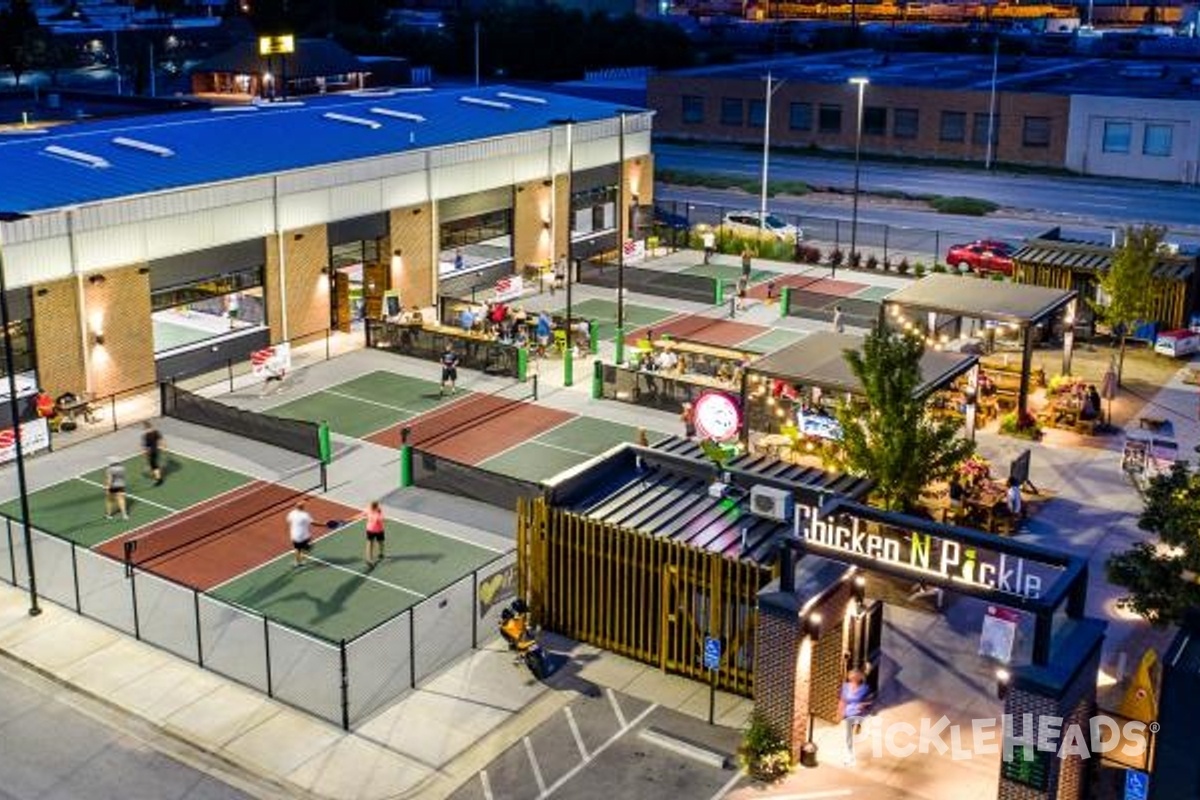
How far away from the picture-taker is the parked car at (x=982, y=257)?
199 feet

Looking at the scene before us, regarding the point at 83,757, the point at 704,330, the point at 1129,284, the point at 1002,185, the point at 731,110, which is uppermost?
A: the point at 731,110

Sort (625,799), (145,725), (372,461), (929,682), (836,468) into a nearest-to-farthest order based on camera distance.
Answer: (625,799)
(145,725)
(929,682)
(836,468)
(372,461)

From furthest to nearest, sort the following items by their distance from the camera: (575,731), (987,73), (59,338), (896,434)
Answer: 1. (987,73)
2. (59,338)
3. (896,434)
4. (575,731)

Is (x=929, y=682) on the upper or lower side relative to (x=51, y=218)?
lower

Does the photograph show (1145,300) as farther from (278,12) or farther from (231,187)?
(278,12)

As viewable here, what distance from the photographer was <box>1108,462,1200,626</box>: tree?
22906 millimetres

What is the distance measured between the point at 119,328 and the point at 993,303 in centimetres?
2670

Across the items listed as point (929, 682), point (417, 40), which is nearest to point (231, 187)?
point (929, 682)

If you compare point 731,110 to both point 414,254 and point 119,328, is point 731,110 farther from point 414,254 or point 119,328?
point 119,328

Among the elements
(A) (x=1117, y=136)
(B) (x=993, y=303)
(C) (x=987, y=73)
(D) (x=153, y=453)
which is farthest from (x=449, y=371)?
(C) (x=987, y=73)

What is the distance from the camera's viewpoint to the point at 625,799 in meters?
22.5

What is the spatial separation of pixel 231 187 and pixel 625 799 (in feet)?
99.5

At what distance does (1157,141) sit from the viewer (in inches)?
3516

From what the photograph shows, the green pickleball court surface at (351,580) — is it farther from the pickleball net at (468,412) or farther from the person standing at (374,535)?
the pickleball net at (468,412)
